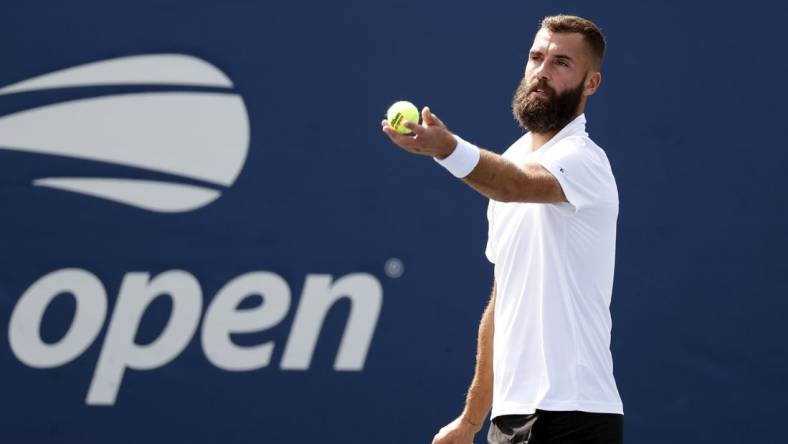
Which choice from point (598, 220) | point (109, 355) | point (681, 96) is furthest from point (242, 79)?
point (598, 220)

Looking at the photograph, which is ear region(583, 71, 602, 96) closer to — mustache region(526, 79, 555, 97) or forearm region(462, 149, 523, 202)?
mustache region(526, 79, 555, 97)

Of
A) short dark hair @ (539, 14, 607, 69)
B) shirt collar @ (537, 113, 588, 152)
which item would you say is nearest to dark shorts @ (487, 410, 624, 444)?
shirt collar @ (537, 113, 588, 152)

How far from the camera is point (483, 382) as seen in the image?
3043 millimetres

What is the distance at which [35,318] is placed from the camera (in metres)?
4.33

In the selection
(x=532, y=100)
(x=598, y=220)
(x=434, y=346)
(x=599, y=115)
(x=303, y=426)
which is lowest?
(x=303, y=426)

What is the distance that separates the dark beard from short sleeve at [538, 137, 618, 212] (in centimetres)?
9

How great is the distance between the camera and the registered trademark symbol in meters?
4.50

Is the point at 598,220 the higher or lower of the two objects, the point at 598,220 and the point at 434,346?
the higher

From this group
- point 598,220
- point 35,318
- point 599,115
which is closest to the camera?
point 598,220

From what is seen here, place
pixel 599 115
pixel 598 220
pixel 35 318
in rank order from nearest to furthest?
A: pixel 598 220 → pixel 35 318 → pixel 599 115

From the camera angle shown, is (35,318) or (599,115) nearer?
Result: (35,318)

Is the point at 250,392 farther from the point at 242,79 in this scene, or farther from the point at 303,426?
the point at 242,79

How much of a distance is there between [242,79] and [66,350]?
44.1 inches

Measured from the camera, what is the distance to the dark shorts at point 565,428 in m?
2.72
